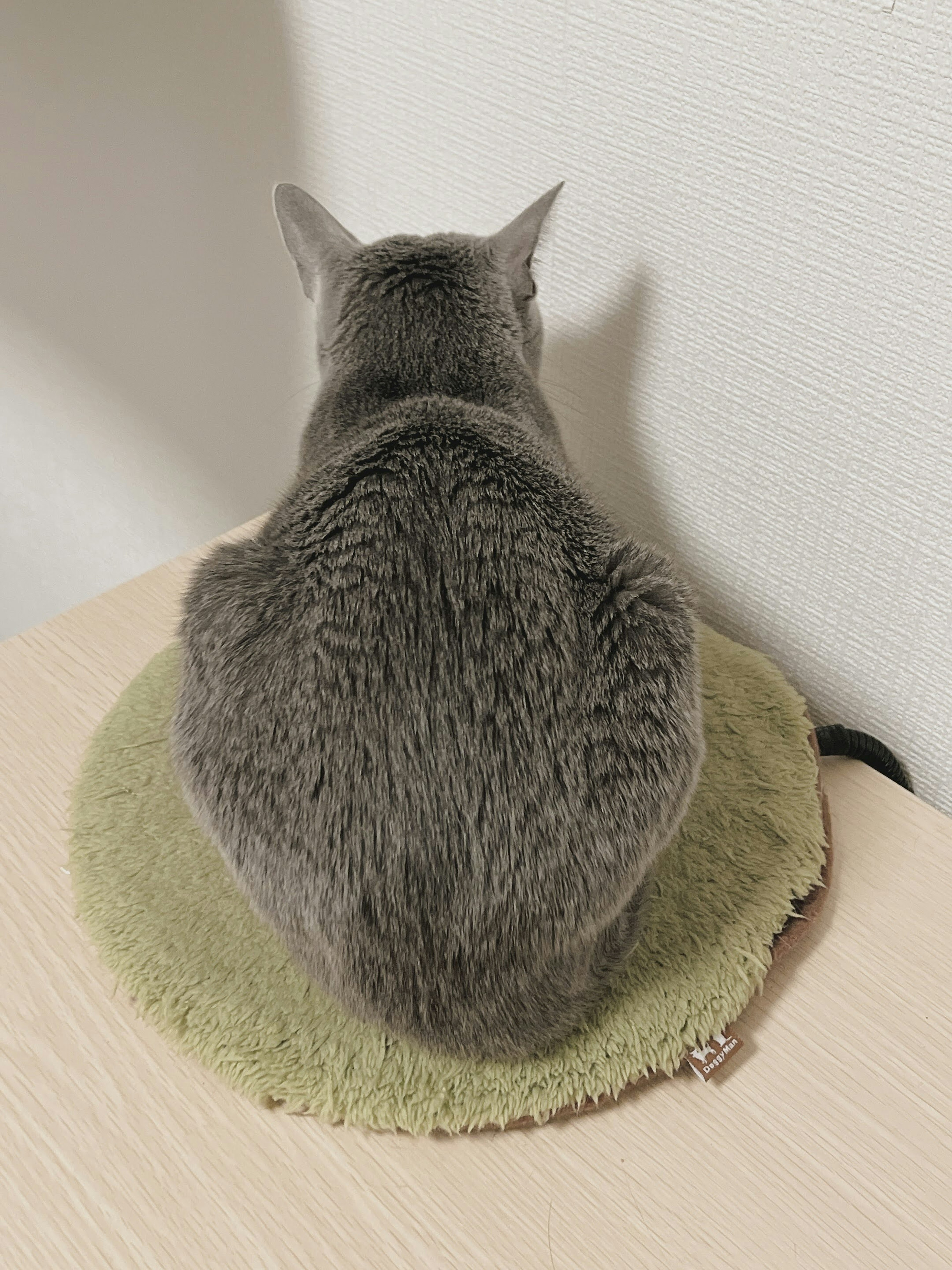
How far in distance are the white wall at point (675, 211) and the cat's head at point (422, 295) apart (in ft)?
0.32

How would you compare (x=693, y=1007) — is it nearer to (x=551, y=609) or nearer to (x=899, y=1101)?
(x=899, y=1101)

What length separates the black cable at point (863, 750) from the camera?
2.98ft

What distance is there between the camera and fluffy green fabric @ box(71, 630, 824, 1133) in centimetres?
70

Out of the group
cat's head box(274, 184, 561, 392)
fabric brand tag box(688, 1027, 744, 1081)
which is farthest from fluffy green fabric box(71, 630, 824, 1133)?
cat's head box(274, 184, 561, 392)

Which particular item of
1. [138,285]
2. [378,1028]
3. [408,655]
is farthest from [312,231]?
[138,285]

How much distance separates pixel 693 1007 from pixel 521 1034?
0.13m

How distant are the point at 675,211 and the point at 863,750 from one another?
48 cm

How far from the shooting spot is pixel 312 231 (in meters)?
0.86

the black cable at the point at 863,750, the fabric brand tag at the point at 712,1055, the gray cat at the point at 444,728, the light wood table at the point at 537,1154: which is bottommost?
the light wood table at the point at 537,1154

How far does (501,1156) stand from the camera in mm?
684

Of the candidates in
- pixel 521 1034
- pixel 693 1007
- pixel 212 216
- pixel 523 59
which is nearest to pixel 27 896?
pixel 521 1034

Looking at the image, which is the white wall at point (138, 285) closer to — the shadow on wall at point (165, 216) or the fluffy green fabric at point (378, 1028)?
the shadow on wall at point (165, 216)

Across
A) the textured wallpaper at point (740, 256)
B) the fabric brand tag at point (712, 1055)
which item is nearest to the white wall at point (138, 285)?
the textured wallpaper at point (740, 256)

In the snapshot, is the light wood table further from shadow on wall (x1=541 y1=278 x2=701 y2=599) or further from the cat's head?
the cat's head
